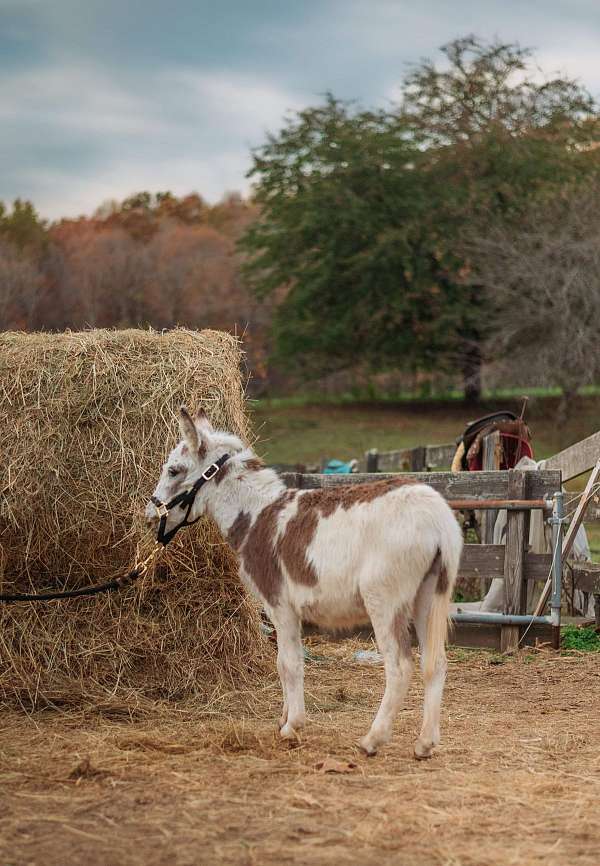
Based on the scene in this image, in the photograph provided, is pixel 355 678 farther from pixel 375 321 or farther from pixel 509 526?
pixel 375 321

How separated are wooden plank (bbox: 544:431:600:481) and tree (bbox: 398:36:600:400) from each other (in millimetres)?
24654

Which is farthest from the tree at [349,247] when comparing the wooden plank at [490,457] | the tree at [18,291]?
the wooden plank at [490,457]

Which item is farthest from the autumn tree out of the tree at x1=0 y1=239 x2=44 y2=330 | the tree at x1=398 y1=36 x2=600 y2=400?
the tree at x1=0 y1=239 x2=44 y2=330

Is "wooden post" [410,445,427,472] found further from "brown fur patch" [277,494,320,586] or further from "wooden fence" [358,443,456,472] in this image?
"brown fur patch" [277,494,320,586]

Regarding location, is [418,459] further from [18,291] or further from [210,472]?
[18,291]

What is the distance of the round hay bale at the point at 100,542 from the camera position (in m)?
7.04

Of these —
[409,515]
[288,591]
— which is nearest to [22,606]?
[288,591]

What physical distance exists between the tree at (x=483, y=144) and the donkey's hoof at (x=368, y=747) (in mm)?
29250

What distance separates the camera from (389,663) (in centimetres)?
554

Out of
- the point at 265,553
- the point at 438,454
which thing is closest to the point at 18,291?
the point at 438,454

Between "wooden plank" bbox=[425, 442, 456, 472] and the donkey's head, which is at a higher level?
the donkey's head

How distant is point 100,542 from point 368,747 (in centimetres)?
252

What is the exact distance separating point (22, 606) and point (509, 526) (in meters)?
4.08

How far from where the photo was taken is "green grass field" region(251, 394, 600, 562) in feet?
102
